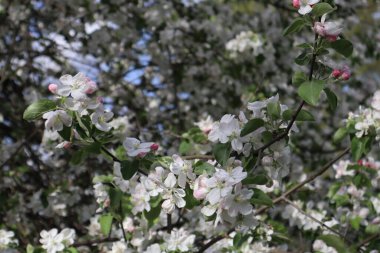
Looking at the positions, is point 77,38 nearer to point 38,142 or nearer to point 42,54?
point 42,54

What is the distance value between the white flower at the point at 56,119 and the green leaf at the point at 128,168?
19 centimetres

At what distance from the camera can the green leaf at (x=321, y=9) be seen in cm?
134

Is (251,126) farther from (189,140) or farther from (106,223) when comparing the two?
(189,140)

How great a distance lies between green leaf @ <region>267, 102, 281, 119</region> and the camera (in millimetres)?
1444

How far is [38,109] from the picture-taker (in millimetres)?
1446

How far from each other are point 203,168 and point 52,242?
2.37ft

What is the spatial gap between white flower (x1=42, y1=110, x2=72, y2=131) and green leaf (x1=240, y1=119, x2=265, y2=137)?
0.44m

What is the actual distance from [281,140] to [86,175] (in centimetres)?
191

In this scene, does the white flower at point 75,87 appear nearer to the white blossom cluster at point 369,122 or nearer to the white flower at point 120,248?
the white flower at point 120,248

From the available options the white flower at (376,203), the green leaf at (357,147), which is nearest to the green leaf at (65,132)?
the green leaf at (357,147)

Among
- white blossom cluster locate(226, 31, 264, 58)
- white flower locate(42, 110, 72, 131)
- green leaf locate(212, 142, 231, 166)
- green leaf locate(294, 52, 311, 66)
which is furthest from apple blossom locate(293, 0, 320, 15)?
white blossom cluster locate(226, 31, 264, 58)

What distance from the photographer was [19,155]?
3244mm

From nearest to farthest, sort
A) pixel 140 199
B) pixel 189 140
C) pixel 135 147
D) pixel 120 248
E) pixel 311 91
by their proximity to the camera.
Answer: pixel 311 91, pixel 135 147, pixel 140 199, pixel 120 248, pixel 189 140

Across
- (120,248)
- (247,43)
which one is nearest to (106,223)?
(120,248)
